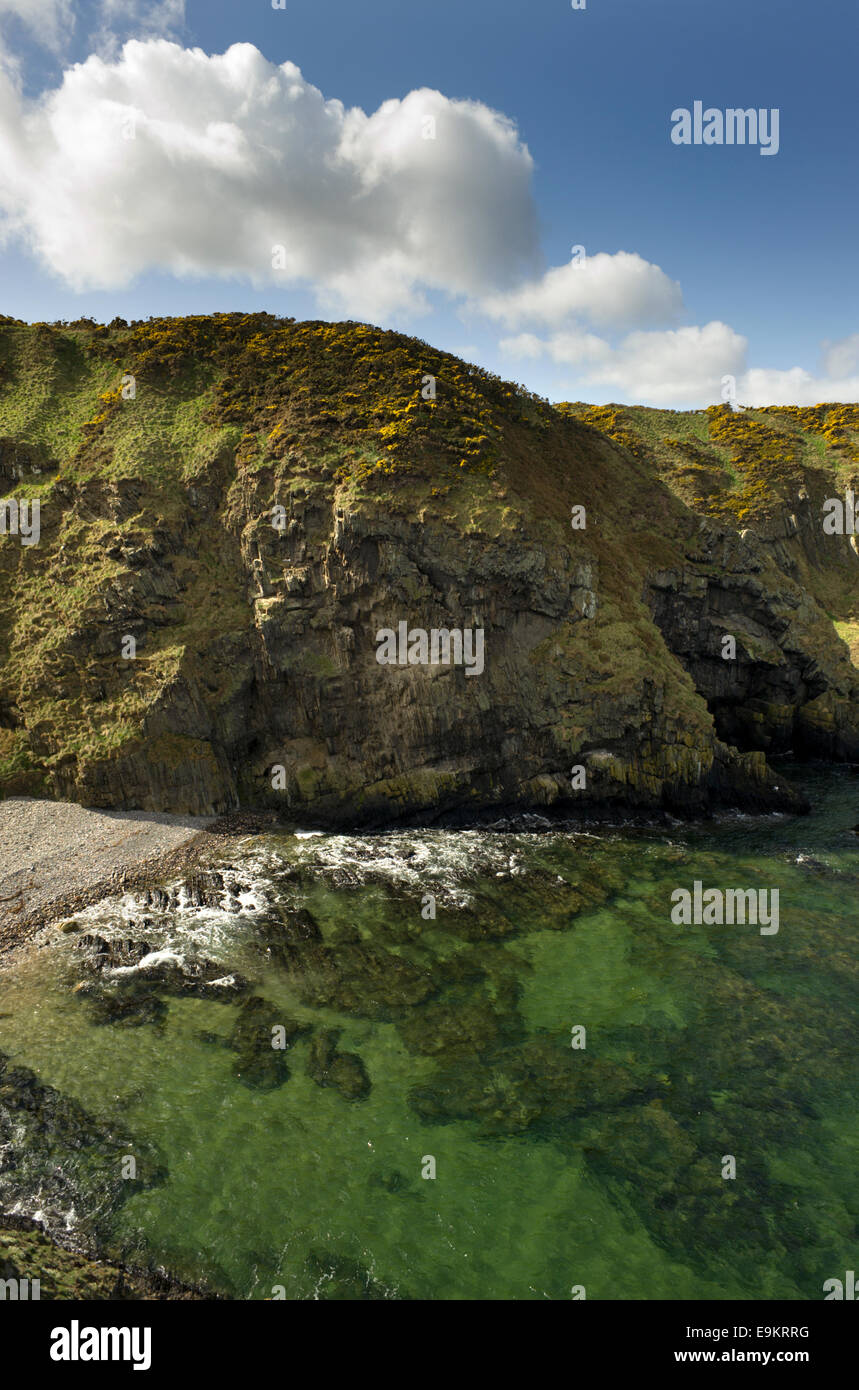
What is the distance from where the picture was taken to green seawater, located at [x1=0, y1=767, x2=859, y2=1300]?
14.7 m

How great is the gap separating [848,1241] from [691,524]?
55.3 metres

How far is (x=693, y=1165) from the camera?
1689 cm

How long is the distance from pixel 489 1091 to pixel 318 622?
2920cm

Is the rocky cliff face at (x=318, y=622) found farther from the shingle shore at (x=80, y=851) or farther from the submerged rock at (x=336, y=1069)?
the submerged rock at (x=336, y=1069)

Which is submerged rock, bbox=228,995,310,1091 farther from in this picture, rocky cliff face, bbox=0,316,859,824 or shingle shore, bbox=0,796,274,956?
rocky cliff face, bbox=0,316,859,824

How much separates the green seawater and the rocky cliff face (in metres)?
9.09

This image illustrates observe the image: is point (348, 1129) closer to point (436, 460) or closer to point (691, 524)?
point (436, 460)

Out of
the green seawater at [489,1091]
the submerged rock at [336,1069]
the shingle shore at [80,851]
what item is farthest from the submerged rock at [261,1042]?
the shingle shore at [80,851]

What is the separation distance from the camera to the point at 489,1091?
19266mm

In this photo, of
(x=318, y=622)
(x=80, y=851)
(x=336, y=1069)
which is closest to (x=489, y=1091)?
(x=336, y=1069)

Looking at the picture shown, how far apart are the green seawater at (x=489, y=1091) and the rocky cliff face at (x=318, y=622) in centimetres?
909

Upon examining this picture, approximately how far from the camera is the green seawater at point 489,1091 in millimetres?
14695

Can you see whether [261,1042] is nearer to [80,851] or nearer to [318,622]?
[80,851]

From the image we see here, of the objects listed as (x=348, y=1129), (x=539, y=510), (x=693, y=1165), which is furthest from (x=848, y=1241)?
(x=539, y=510)
